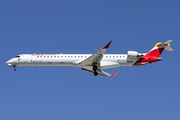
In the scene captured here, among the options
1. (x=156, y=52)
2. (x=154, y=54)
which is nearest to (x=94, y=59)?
(x=154, y=54)

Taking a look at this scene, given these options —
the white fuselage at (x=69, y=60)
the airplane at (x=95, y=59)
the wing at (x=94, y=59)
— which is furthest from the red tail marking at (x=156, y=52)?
the wing at (x=94, y=59)

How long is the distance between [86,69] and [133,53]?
8.01 meters

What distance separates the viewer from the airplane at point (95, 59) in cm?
4269

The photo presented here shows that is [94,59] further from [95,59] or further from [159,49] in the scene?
[159,49]

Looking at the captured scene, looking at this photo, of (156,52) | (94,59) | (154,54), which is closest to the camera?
(94,59)

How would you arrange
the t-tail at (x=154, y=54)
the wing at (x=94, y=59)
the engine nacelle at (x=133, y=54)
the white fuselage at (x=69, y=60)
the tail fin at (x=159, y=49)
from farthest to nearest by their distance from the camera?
the tail fin at (x=159, y=49) → the t-tail at (x=154, y=54) → the white fuselage at (x=69, y=60) → the engine nacelle at (x=133, y=54) → the wing at (x=94, y=59)

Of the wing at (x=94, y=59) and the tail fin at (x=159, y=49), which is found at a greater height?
the tail fin at (x=159, y=49)

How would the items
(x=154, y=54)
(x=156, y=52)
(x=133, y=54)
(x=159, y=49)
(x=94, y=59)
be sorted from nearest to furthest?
1. (x=94, y=59)
2. (x=133, y=54)
3. (x=154, y=54)
4. (x=156, y=52)
5. (x=159, y=49)

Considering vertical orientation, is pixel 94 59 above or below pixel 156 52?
below

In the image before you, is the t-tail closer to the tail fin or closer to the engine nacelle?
the tail fin

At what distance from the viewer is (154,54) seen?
1724 inches

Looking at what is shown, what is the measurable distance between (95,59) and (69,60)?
164 inches

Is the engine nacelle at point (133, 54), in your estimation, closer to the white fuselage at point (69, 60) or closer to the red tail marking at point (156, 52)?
the white fuselage at point (69, 60)

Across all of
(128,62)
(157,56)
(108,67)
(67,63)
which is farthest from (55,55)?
(157,56)
